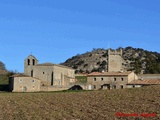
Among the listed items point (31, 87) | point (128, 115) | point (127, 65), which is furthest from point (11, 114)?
point (127, 65)

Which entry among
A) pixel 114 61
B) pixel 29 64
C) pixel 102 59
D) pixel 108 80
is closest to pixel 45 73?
pixel 29 64

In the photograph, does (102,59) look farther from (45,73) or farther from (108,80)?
(108,80)

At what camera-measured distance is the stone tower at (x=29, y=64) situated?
82.7 meters

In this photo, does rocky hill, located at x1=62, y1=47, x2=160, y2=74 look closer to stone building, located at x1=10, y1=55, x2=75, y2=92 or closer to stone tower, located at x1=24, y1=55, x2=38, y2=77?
stone building, located at x1=10, y1=55, x2=75, y2=92

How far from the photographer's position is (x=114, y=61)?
87438 mm

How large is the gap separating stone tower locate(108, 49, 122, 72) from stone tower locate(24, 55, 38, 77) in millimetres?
16655

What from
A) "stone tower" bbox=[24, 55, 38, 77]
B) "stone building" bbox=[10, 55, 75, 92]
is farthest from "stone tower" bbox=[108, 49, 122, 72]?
"stone tower" bbox=[24, 55, 38, 77]

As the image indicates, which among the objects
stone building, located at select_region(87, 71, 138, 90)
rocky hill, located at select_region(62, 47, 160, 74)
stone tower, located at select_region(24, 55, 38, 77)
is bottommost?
stone building, located at select_region(87, 71, 138, 90)

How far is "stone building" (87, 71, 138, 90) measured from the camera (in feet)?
240

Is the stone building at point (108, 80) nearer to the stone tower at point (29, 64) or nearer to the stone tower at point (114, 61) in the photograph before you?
the stone tower at point (114, 61)

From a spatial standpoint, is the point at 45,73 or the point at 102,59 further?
the point at 102,59

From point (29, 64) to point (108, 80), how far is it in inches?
742

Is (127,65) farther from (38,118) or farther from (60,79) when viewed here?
(38,118)

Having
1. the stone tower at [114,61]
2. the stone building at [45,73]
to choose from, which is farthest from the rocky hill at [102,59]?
the stone building at [45,73]
